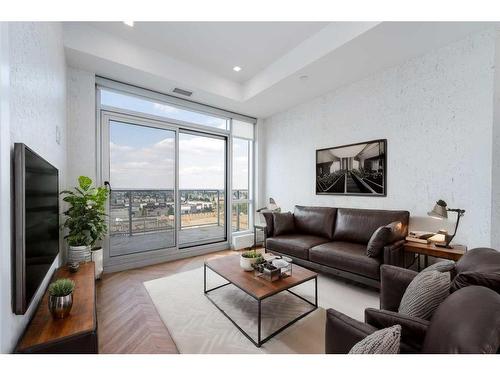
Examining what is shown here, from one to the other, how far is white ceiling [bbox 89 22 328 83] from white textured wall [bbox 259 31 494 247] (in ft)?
4.22

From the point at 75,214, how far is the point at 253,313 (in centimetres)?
224

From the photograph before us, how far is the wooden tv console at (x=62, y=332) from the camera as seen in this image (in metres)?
1.12

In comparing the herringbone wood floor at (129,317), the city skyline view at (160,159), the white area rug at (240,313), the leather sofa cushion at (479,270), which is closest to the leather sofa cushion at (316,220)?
the white area rug at (240,313)

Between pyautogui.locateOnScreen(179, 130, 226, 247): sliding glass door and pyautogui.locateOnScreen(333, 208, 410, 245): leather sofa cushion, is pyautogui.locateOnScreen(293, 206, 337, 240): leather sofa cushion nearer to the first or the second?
pyautogui.locateOnScreen(333, 208, 410, 245): leather sofa cushion

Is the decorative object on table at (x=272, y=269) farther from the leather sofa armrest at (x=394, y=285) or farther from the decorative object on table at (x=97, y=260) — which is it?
the decorative object on table at (x=97, y=260)

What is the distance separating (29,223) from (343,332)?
5.49 feet

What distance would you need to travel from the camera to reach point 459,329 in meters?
0.73

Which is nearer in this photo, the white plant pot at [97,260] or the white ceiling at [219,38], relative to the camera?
the white ceiling at [219,38]

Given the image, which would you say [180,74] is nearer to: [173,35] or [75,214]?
[173,35]

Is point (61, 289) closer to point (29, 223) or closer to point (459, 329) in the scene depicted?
point (29, 223)

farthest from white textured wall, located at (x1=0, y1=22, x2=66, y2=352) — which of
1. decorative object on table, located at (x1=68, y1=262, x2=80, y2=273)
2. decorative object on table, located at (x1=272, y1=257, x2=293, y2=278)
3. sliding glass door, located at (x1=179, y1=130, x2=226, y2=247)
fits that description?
sliding glass door, located at (x1=179, y1=130, x2=226, y2=247)

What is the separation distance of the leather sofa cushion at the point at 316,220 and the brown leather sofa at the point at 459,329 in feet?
7.83

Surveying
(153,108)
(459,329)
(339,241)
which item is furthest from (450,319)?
(153,108)

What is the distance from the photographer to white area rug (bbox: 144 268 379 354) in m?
1.72
